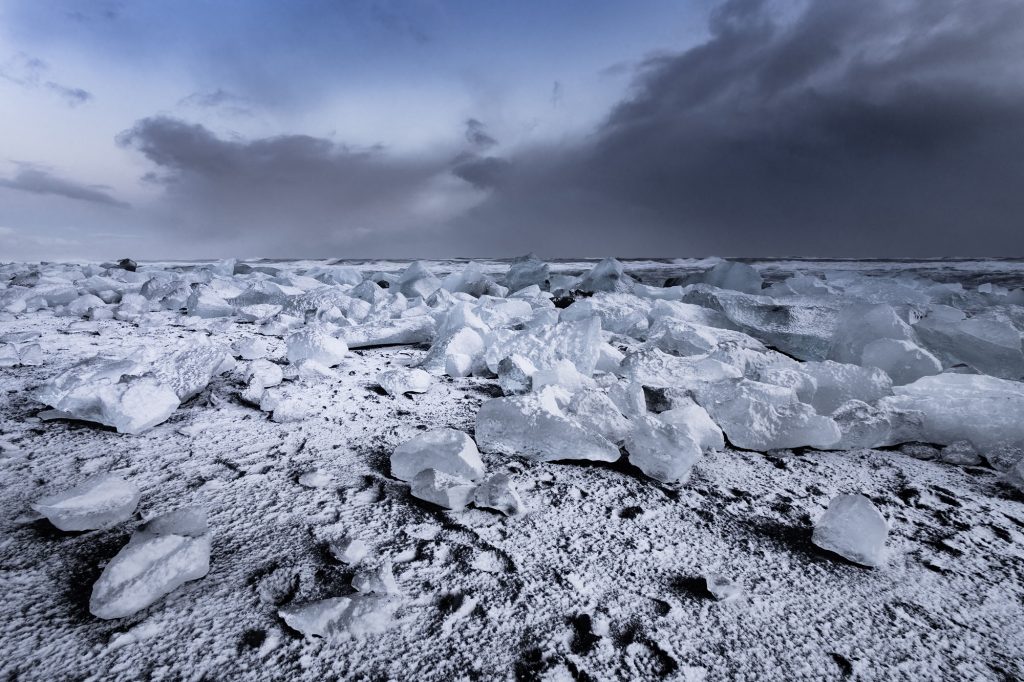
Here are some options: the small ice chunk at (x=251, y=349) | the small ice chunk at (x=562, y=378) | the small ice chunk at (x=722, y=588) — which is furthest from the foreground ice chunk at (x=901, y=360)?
the small ice chunk at (x=251, y=349)

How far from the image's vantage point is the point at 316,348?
1313mm

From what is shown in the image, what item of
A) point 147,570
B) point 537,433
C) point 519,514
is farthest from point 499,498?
point 147,570

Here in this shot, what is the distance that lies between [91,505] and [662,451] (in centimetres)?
76

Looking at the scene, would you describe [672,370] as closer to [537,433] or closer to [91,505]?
[537,433]

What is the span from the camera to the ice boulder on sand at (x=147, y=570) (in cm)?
45

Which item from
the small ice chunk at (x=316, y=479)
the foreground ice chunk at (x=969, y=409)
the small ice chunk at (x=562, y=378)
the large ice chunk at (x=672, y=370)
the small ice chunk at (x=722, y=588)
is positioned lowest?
the small ice chunk at (x=722, y=588)

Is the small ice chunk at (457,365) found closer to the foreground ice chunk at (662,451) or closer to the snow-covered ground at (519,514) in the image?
the snow-covered ground at (519,514)

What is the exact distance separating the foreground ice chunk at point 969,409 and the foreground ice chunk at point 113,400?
4.45ft

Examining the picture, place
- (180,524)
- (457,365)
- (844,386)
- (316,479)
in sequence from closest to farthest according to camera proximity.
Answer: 1. (180,524)
2. (316,479)
3. (844,386)
4. (457,365)

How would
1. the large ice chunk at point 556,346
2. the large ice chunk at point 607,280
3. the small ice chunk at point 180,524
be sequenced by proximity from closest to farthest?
1. the small ice chunk at point 180,524
2. the large ice chunk at point 556,346
3. the large ice chunk at point 607,280

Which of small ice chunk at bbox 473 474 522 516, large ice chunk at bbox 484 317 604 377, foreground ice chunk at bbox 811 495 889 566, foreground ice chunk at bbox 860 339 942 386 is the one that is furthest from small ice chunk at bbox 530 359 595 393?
foreground ice chunk at bbox 860 339 942 386

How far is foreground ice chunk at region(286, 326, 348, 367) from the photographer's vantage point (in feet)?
4.31

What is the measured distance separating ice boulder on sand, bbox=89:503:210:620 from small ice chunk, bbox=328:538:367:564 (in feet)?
0.42

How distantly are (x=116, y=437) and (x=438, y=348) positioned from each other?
0.72 m
